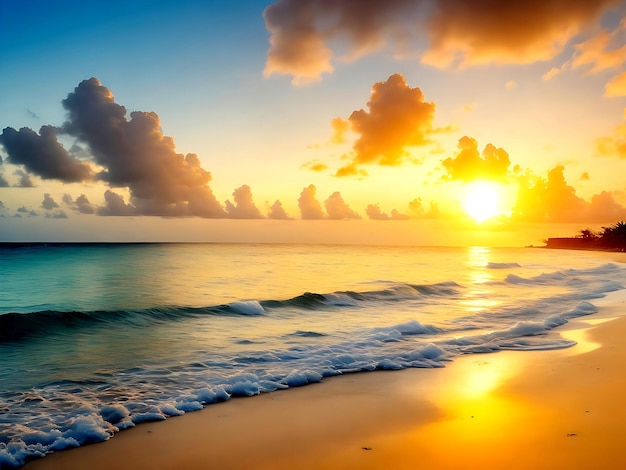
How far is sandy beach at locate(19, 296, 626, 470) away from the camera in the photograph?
5.13 meters

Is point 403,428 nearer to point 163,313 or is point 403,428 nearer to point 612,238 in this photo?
point 163,313

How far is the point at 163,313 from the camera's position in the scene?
1825cm

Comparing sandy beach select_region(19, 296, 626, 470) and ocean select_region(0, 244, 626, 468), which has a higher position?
sandy beach select_region(19, 296, 626, 470)

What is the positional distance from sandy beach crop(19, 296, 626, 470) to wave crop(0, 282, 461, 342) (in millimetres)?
9882

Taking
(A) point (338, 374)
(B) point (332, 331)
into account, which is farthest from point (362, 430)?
(B) point (332, 331)

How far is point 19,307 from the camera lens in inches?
776

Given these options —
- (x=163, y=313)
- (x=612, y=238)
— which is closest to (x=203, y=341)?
(x=163, y=313)

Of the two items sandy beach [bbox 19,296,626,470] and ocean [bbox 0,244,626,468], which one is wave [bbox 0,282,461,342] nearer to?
ocean [bbox 0,244,626,468]

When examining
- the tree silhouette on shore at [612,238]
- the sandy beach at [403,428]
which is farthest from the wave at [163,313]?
the tree silhouette on shore at [612,238]

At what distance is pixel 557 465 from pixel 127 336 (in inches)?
488

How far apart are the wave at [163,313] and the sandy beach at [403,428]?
9.88 meters

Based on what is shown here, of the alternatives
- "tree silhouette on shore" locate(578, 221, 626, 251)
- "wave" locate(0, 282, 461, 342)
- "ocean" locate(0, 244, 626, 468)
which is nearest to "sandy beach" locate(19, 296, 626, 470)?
"ocean" locate(0, 244, 626, 468)

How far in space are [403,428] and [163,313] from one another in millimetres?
14140

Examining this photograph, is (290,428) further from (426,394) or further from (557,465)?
(557,465)
